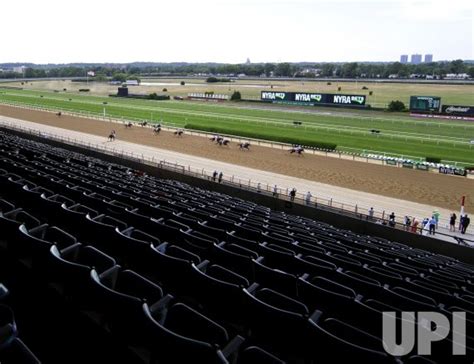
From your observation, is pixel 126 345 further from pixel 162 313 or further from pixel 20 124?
pixel 20 124

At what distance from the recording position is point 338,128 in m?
48.3

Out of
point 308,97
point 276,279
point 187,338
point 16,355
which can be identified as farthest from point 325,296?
point 308,97

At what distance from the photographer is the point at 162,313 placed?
3.65 m

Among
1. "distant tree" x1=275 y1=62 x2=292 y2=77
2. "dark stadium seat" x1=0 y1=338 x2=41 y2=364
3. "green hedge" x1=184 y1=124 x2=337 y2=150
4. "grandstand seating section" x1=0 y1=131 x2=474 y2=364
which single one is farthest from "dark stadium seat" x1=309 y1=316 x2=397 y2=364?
"distant tree" x1=275 y1=62 x2=292 y2=77

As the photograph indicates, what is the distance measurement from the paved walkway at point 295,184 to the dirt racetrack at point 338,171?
3.23 feet

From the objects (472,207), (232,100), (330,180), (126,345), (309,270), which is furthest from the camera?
(232,100)

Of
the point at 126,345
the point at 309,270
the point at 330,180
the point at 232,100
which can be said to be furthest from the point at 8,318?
the point at 232,100

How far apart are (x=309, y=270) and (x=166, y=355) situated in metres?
3.05

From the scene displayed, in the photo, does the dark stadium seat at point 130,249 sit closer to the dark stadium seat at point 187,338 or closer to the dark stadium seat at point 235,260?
the dark stadium seat at point 235,260

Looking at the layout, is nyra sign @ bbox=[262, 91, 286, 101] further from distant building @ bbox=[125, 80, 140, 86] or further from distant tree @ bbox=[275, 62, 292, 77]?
distant tree @ bbox=[275, 62, 292, 77]

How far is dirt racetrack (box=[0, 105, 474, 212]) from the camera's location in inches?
966

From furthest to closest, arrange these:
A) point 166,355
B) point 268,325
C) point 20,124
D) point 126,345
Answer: point 20,124 → point 268,325 → point 126,345 → point 166,355

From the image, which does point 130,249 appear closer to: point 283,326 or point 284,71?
point 283,326

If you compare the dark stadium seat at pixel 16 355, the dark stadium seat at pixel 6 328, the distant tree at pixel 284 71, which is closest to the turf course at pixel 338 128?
the dark stadium seat at pixel 6 328
